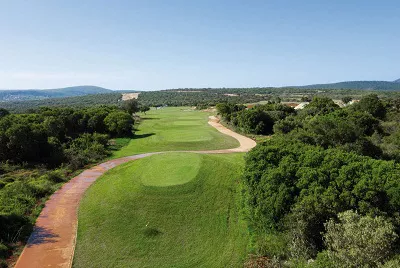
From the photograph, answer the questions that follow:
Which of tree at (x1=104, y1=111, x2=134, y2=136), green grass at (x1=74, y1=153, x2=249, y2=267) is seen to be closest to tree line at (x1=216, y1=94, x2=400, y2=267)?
green grass at (x1=74, y1=153, x2=249, y2=267)

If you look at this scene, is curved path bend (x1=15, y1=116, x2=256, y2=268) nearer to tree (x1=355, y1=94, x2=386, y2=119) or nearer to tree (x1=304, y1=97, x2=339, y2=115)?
tree (x1=304, y1=97, x2=339, y2=115)

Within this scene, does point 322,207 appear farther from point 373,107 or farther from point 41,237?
point 373,107

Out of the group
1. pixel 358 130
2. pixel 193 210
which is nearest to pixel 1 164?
pixel 193 210

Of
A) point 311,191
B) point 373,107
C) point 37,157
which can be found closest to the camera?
point 311,191

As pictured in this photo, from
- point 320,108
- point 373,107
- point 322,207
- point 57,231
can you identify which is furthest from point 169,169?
point 373,107

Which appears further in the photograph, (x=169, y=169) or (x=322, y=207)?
(x=169, y=169)

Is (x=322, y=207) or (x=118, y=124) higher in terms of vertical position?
(x=322, y=207)

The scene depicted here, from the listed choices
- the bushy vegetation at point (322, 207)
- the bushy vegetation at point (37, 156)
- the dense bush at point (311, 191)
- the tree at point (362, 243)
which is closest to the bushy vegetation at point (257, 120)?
the bushy vegetation at point (37, 156)
